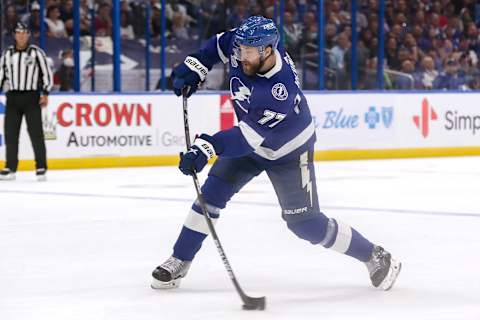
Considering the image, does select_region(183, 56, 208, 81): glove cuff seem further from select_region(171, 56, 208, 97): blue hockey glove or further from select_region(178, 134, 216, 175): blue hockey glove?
select_region(178, 134, 216, 175): blue hockey glove

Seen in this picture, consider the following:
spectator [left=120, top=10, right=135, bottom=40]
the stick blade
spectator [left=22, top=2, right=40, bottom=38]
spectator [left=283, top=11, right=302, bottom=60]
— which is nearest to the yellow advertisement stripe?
spectator [left=283, top=11, right=302, bottom=60]

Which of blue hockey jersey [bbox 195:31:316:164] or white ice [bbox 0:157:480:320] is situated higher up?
blue hockey jersey [bbox 195:31:316:164]

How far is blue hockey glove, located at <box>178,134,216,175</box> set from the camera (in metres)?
4.89

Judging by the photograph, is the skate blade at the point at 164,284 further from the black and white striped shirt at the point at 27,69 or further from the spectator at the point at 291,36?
the spectator at the point at 291,36

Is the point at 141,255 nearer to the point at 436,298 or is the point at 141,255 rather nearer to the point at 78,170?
the point at 436,298

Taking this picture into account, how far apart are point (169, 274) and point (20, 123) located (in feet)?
24.4

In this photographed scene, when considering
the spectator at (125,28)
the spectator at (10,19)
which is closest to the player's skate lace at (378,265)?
the spectator at (10,19)

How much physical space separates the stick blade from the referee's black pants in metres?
7.65

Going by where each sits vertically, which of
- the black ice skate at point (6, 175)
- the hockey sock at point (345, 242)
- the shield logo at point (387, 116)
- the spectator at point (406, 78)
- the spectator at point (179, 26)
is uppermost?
the hockey sock at point (345, 242)

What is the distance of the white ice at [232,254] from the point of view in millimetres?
4941

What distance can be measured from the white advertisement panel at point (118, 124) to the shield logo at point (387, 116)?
8.43 ft

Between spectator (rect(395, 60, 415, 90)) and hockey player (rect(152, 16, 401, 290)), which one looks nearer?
hockey player (rect(152, 16, 401, 290))

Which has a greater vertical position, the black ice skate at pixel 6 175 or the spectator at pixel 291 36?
the spectator at pixel 291 36

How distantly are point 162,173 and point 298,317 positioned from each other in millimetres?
8688
